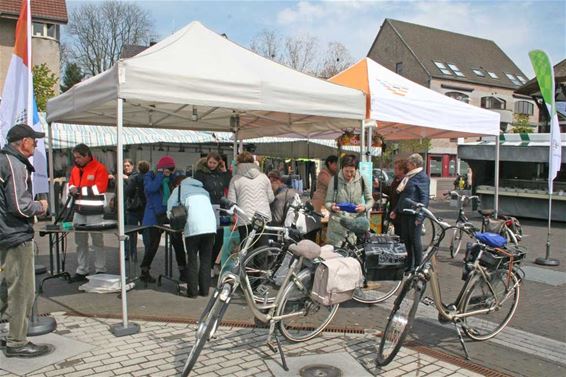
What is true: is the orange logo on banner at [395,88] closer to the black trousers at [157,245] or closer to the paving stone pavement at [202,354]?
the black trousers at [157,245]

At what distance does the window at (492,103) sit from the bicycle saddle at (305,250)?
48.7m

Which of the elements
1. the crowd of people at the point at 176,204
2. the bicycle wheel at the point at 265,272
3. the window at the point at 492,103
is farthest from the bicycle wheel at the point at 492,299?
the window at the point at 492,103

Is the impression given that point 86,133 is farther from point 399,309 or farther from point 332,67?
point 332,67

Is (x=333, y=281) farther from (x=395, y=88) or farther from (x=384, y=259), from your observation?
(x=395, y=88)

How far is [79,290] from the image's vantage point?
635 centimetres

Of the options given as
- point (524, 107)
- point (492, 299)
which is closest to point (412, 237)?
point (492, 299)

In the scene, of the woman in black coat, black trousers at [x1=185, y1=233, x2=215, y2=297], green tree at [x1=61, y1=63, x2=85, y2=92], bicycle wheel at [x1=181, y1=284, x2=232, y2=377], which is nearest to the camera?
bicycle wheel at [x1=181, y1=284, x2=232, y2=377]

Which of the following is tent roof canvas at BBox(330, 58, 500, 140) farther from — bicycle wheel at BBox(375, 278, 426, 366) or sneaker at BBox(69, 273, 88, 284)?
sneaker at BBox(69, 273, 88, 284)

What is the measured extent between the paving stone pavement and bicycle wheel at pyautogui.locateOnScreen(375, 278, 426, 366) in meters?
0.16

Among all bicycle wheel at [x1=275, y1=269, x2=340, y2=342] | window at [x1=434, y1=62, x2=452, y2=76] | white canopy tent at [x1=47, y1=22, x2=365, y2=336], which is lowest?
bicycle wheel at [x1=275, y1=269, x2=340, y2=342]

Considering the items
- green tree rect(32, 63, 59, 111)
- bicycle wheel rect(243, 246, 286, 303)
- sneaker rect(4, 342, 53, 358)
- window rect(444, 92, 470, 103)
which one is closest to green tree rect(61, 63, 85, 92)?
green tree rect(32, 63, 59, 111)

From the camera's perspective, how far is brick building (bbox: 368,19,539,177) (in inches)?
1791

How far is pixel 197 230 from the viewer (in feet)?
19.0

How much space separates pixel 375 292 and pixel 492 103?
1886 inches
